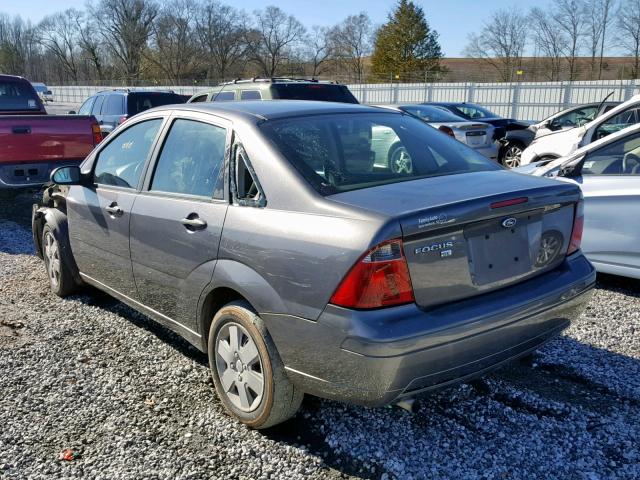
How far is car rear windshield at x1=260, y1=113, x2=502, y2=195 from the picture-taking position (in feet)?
9.88

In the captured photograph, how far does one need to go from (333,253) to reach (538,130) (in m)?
12.4

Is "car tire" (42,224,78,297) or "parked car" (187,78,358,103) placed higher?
"parked car" (187,78,358,103)

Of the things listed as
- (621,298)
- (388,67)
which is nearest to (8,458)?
(621,298)

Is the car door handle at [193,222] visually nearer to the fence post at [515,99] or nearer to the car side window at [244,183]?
the car side window at [244,183]

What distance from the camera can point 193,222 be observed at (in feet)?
10.6

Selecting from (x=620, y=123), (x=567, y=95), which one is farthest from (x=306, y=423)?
(x=567, y=95)

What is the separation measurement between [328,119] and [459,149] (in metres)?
0.87

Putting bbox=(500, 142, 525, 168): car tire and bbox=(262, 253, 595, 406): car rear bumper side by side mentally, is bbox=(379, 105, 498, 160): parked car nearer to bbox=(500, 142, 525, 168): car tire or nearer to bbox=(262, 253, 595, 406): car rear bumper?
bbox=(500, 142, 525, 168): car tire

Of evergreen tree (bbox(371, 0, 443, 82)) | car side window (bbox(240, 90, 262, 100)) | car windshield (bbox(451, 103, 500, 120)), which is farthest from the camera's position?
evergreen tree (bbox(371, 0, 443, 82))

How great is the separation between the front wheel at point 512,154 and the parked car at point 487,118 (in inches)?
20.2

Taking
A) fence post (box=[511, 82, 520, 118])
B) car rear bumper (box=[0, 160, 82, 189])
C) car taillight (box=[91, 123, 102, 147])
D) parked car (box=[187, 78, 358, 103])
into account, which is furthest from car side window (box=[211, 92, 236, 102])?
fence post (box=[511, 82, 520, 118])

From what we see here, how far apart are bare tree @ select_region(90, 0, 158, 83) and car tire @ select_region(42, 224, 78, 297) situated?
89763mm

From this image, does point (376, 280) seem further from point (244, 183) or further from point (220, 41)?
point (220, 41)

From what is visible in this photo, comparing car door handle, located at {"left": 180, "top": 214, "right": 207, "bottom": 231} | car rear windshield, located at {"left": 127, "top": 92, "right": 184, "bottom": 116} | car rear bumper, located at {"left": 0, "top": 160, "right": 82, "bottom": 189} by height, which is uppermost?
car rear windshield, located at {"left": 127, "top": 92, "right": 184, "bottom": 116}
